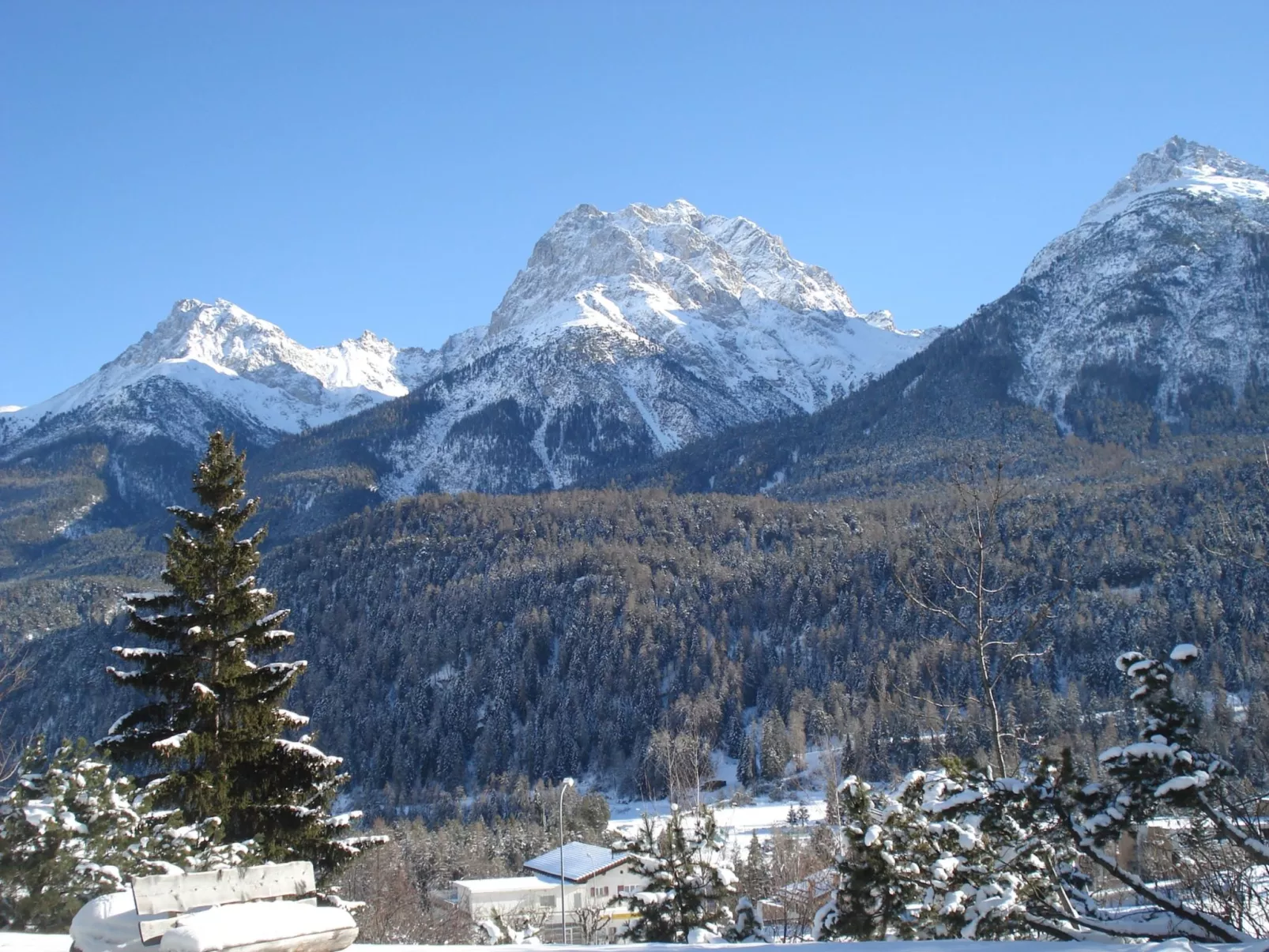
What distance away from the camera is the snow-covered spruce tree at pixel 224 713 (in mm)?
18484

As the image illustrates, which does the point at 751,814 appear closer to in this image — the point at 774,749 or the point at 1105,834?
the point at 774,749

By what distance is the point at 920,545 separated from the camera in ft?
579

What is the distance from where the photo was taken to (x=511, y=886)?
73375mm

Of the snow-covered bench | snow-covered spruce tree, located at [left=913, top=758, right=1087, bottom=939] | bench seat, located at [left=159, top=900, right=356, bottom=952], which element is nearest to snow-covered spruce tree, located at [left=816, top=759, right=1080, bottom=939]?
snow-covered spruce tree, located at [left=913, top=758, right=1087, bottom=939]

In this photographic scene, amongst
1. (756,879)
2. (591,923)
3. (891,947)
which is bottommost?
(591,923)

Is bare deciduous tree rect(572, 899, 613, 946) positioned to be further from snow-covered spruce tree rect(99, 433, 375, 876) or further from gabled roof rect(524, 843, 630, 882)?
snow-covered spruce tree rect(99, 433, 375, 876)

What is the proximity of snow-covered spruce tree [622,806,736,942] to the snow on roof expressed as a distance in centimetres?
4594

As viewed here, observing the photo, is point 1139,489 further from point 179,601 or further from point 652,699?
point 179,601

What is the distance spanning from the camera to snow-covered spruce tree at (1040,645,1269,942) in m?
11.2

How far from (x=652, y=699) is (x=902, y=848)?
139 m

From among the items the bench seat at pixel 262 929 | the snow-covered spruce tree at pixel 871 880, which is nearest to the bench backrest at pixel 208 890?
the bench seat at pixel 262 929

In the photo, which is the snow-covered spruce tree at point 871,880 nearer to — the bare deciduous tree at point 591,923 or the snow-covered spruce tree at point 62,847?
the snow-covered spruce tree at point 62,847

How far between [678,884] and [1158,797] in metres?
18.7

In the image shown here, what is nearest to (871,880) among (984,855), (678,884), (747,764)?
(984,855)
